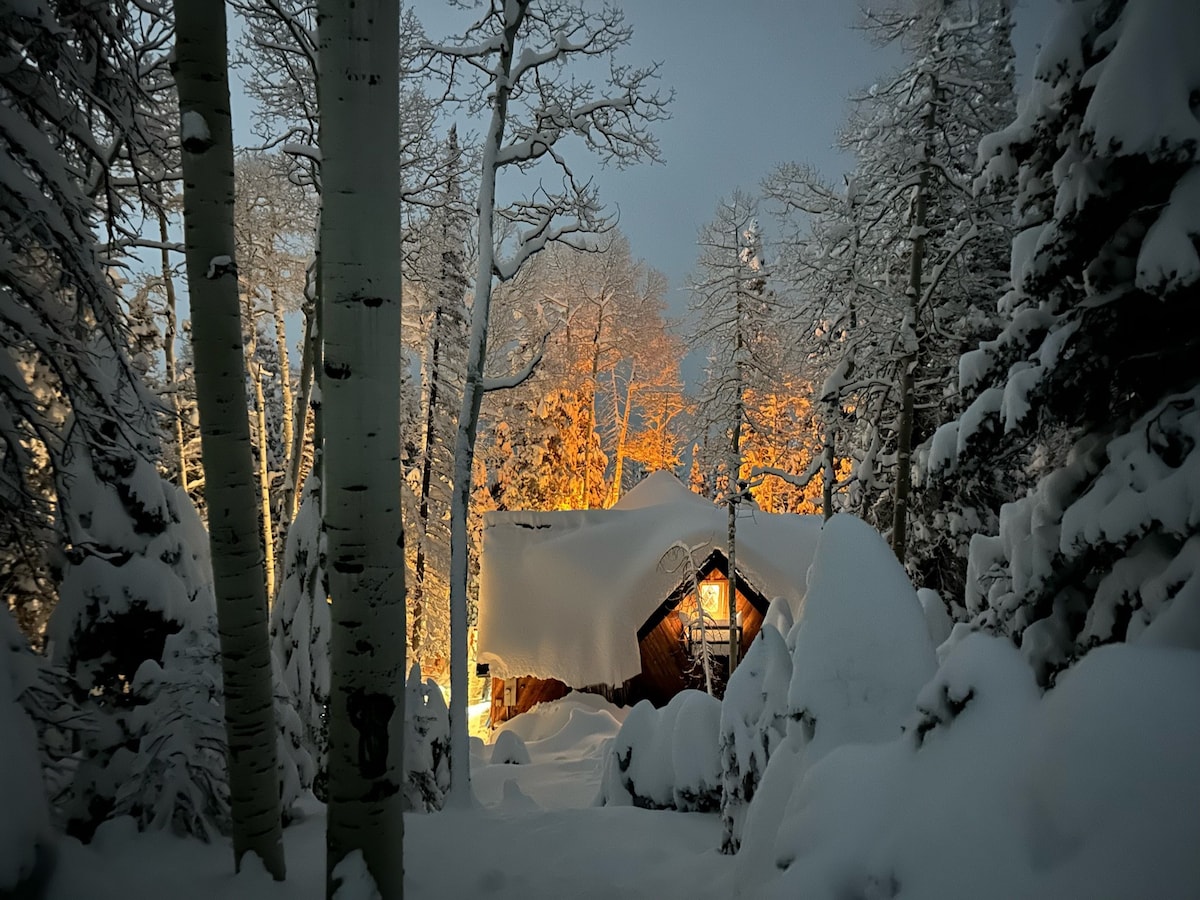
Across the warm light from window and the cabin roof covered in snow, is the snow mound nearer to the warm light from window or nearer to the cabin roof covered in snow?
the cabin roof covered in snow

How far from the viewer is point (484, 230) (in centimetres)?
806

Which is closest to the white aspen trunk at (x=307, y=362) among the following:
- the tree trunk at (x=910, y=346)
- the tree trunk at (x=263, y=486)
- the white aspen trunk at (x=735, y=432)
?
the tree trunk at (x=263, y=486)

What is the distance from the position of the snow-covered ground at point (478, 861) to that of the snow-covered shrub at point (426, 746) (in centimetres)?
223

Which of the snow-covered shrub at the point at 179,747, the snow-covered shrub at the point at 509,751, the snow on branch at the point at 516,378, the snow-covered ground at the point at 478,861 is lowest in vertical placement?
the snow-covered shrub at the point at 509,751

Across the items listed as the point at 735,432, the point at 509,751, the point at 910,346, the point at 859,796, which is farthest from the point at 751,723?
the point at 735,432

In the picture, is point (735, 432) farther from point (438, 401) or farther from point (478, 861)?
point (478, 861)

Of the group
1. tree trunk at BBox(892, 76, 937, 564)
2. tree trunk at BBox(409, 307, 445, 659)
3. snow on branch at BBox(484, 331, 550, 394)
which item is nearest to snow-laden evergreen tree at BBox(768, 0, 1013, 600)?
tree trunk at BBox(892, 76, 937, 564)

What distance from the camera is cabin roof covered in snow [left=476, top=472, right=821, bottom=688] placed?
51.0 ft

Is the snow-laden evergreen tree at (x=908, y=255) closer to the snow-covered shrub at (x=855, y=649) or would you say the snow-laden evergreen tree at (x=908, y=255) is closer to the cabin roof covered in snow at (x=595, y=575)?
the cabin roof covered in snow at (x=595, y=575)

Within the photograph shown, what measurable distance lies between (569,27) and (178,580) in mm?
8271

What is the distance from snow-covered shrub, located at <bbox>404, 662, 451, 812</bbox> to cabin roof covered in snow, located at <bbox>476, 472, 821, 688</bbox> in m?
7.26

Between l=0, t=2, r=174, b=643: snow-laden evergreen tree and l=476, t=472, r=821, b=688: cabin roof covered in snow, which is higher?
l=0, t=2, r=174, b=643: snow-laden evergreen tree

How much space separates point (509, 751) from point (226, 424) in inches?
473

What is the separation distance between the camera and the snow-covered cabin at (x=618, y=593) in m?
15.6
